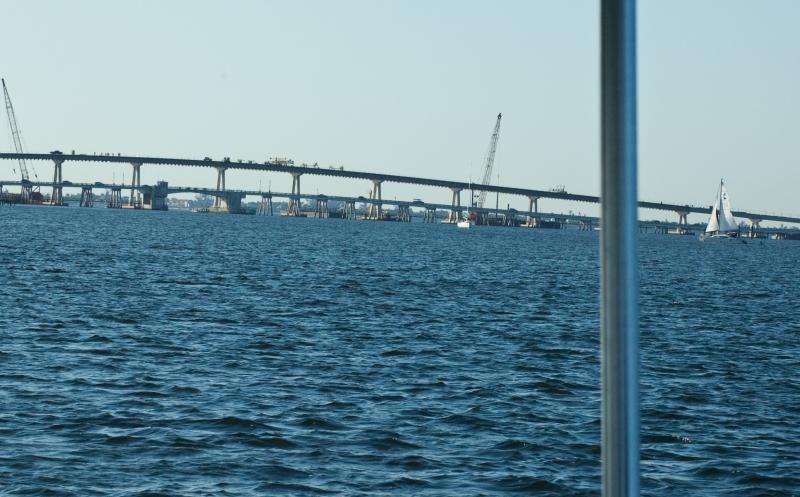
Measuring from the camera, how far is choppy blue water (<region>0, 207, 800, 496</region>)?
19922mm

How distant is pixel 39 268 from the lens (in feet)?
250

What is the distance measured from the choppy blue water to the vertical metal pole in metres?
16.6

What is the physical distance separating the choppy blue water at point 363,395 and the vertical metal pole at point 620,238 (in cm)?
1655

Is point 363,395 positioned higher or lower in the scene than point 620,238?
lower

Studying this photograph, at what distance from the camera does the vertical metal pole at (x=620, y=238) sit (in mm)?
2475

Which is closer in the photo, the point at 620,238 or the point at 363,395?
the point at 620,238

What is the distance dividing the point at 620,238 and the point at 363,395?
25.7m

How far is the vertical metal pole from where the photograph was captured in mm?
2475

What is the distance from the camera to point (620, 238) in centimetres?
249

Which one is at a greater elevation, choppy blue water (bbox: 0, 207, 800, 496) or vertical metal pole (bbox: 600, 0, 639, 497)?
vertical metal pole (bbox: 600, 0, 639, 497)

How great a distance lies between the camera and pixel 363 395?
2784 cm

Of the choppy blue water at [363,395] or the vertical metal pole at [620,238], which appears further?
the choppy blue water at [363,395]

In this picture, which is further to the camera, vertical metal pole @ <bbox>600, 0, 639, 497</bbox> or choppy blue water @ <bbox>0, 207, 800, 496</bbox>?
choppy blue water @ <bbox>0, 207, 800, 496</bbox>

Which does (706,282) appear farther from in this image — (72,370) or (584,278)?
(72,370)
